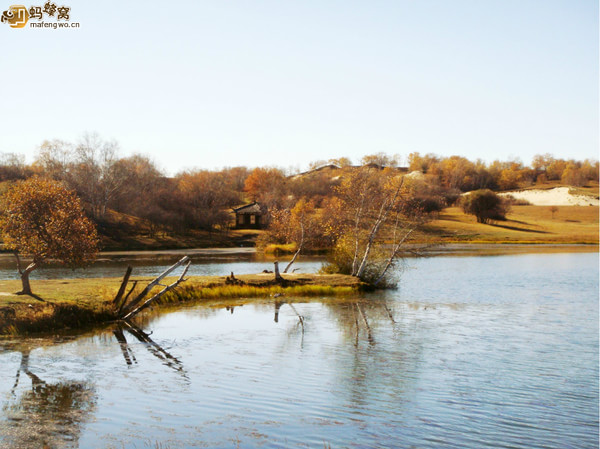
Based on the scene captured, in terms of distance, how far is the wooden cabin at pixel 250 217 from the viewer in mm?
104812

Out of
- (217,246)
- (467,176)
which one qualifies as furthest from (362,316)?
(467,176)

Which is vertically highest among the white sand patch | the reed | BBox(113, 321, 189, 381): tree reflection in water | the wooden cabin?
the white sand patch

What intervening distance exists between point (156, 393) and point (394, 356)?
27.2ft

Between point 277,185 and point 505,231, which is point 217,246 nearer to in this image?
point 277,185

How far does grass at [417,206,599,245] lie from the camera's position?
97.5 meters

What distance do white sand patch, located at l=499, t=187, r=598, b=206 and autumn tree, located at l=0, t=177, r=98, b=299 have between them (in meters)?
145

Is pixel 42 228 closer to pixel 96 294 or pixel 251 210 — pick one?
pixel 96 294

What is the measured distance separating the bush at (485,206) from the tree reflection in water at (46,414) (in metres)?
110

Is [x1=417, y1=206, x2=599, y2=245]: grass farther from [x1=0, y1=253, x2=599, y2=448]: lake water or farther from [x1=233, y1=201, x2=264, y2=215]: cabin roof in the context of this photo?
[x1=0, y1=253, x2=599, y2=448]: lake water

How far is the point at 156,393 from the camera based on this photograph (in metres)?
16.4

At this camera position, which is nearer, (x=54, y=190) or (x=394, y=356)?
(x=394, y=356)

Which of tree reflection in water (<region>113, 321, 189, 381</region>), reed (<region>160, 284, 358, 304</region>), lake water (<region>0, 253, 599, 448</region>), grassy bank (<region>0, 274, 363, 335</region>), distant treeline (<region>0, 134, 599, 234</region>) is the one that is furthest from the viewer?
distant treeline (<region>0, 134, 599, 234</region>)

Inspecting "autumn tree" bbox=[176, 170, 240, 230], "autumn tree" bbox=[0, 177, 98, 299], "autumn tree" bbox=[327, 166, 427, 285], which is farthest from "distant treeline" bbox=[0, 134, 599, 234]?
"autumn tree" bbox=[0, 177, 98, 299]

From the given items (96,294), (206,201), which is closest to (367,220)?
(96,294)
